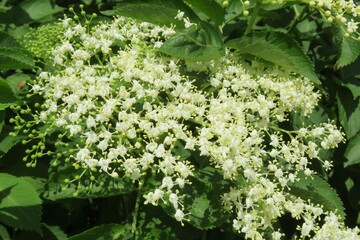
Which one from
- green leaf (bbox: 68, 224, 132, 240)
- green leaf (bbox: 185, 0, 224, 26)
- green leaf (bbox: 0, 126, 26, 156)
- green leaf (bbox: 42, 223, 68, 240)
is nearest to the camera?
green leaf (bbox: 68, 224, 132, 240)

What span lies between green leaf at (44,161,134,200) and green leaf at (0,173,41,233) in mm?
69

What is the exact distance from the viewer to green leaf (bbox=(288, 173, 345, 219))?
8.25 feet

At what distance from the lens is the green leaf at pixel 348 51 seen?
105 inches

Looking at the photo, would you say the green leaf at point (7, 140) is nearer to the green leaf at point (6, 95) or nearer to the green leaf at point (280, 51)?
the green leaf at point (6, 95)

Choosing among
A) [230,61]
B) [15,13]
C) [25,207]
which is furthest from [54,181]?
[15,13]

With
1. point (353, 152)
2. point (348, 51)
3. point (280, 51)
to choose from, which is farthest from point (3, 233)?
point (348, 51)

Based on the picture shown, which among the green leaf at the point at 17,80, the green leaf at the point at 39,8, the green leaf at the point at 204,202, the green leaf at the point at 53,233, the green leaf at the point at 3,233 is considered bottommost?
the green leaf at the point at 53,233

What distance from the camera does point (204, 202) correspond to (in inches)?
93.1

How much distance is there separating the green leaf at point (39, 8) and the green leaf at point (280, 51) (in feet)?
4.57

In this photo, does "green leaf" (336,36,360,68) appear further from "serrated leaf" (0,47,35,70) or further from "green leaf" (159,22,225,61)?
"serrated leaf" (0,47,35,70)

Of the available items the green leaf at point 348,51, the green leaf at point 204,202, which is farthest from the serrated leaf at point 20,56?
the green leaf at point 348,51

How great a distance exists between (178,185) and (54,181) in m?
0.55

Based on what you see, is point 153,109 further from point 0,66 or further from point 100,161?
point 0,66

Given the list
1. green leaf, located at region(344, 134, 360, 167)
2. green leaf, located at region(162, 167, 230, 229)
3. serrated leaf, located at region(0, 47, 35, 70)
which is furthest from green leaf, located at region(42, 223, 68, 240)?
green leaf, located at region(344, 134, 360, 167)
